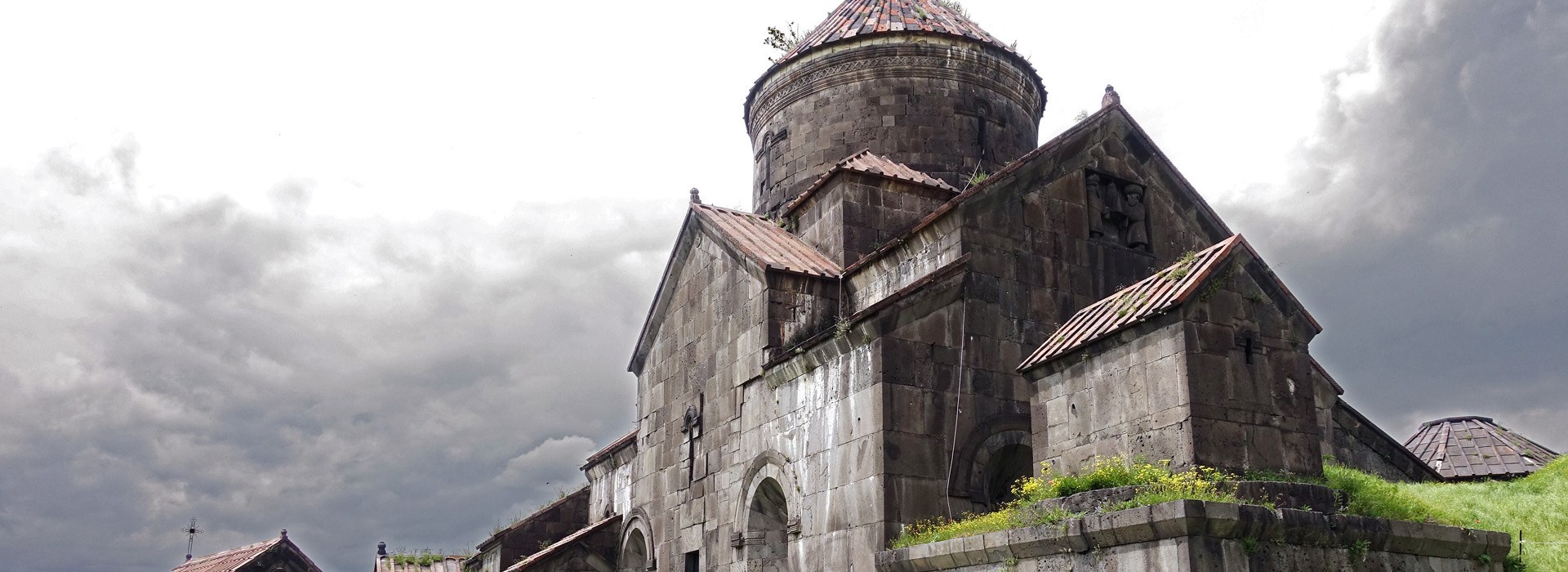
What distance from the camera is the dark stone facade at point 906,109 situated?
13727 mm

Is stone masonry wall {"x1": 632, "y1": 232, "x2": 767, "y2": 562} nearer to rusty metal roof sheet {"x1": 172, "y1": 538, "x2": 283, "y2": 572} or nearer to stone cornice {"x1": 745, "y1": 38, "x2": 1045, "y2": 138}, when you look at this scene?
stone cornice {"x1": 745, "y1": 38, "x2": 1045, "y2": 138}

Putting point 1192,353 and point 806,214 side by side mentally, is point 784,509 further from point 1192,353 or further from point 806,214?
point 1192,353

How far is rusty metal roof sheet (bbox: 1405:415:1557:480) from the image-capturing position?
1382 cm

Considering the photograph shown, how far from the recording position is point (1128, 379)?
738cm

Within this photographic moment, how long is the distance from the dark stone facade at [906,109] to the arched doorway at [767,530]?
465cm

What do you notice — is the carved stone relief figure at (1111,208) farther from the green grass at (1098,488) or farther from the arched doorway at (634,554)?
the arched doorway at (634,554)

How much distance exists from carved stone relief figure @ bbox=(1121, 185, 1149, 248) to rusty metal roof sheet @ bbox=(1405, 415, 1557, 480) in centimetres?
571

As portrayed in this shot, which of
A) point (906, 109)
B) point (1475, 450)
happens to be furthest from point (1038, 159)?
point (1475, 450)

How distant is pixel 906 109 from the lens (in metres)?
13.8

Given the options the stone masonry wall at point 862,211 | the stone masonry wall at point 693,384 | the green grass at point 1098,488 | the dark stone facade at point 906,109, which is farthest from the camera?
the dark stone facade at point 906,109

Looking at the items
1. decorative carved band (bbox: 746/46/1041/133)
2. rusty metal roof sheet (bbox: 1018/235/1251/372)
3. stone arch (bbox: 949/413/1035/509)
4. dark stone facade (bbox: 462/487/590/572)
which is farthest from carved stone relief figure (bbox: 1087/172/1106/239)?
dark stone facade (bbox: 462/487/590/572)

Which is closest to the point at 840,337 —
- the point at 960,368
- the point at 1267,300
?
the point at 960,368

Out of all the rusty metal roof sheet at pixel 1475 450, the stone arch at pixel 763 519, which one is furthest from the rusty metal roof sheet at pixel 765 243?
the rusty metal roof sheet at pixel 1475 450

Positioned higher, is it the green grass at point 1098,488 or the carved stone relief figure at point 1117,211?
the carved stone relief figure at point 1117,211
